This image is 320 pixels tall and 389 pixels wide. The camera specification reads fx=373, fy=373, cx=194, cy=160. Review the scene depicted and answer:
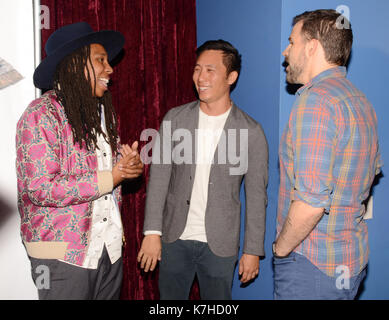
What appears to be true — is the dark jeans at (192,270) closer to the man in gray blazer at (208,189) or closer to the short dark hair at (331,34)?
the man in gray blazer at (208,189)

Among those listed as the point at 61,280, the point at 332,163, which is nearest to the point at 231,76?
the point at 332,163

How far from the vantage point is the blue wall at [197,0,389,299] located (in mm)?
2109

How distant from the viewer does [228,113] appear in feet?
7.39

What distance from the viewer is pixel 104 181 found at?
5.76 ft

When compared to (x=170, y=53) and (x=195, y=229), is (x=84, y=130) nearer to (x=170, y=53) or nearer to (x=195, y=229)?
(x=195, y=229)

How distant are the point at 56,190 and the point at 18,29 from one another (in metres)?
1.15

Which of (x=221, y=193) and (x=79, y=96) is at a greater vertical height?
(x=79, y=96)

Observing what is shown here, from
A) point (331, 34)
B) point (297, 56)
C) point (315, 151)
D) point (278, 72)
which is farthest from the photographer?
point (278, 72)

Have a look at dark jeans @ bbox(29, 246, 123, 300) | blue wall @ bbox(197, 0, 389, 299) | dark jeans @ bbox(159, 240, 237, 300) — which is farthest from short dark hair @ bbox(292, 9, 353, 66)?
dark jeans @ bbox(29, 246, 123, 300)

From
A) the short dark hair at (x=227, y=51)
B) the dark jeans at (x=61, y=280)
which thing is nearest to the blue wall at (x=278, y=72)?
the short dark hair at (x=227, y=51)

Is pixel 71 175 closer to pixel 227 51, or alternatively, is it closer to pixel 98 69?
pixel 98 69

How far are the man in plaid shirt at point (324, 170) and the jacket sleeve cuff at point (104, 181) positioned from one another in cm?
81

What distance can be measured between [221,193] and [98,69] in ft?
3.15

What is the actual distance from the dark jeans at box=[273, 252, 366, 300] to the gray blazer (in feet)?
1.80
